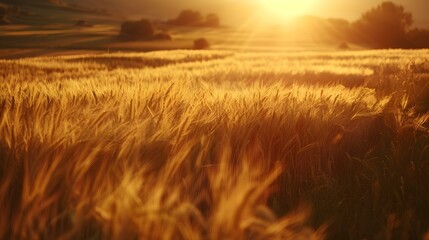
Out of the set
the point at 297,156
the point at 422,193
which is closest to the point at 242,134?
the point at 297,156

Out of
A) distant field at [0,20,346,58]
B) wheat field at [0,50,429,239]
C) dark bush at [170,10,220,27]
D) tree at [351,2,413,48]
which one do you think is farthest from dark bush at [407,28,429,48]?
wheat field at [0,50,429,239]

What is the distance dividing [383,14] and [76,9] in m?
47.1

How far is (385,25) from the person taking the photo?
43.9 m

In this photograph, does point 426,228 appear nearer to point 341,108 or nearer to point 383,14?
point 341,108

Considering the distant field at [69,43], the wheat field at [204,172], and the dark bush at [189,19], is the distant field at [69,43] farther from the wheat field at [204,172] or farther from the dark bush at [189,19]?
the wheat field at [204,172]

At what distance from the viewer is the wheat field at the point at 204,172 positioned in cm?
78

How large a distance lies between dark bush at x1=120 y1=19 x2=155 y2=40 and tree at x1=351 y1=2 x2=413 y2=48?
26166 mm

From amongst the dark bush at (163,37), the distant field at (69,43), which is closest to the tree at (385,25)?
the distant field at (69,43)

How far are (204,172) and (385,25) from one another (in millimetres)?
48422

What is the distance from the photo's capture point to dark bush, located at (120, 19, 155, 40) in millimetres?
40906

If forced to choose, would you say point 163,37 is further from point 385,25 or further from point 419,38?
point 419,38

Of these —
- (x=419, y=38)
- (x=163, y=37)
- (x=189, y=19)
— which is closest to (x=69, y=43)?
(x=163, y=37)

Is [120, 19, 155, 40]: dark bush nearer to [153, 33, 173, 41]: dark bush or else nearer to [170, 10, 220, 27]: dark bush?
[153, 33, 173, 41]: dark bush

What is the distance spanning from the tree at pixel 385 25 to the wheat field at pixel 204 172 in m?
45.5
